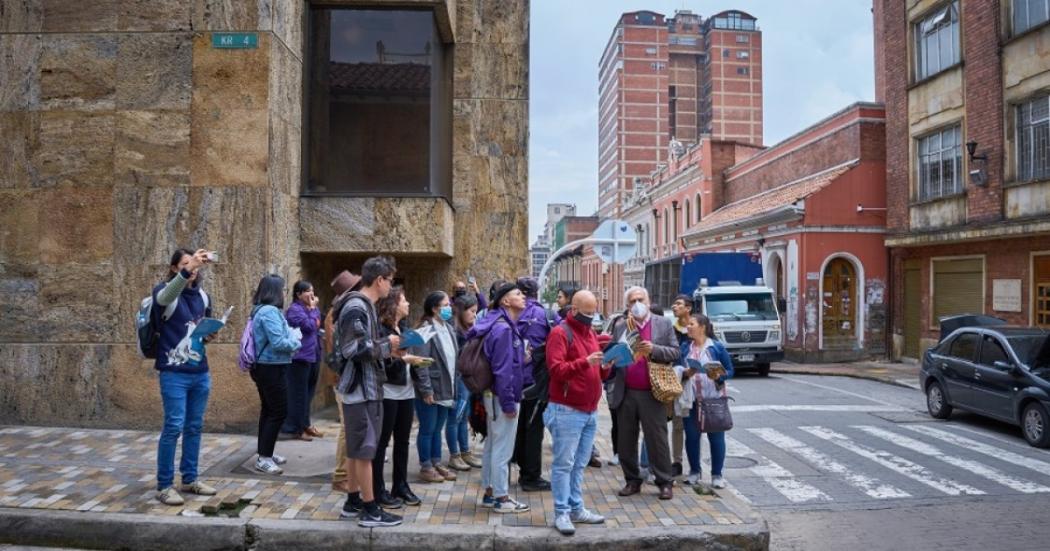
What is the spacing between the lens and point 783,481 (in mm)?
7852

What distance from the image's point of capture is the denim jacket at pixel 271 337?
21.6 ft

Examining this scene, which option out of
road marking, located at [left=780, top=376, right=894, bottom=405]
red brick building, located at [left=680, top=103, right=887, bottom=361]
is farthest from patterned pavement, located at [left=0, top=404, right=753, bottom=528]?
→ red brick building, located at [left=680, top=103, right=887, bottom=361]

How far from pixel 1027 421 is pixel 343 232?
9380mm

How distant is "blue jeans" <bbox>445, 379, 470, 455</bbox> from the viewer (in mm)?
7562

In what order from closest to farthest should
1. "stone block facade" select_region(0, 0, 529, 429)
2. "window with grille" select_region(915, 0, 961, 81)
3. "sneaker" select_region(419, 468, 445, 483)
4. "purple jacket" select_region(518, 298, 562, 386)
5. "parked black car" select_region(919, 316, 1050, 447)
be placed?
"purple jacket" select_region(518, 298, 562, 386), "sneaker" select_region(419, 468, 445, 483), "stone block facade" select_region(0, 0, 529, 429), "parked black car" select_region(919, 316, 1050, 447), "window with grille" select_region(915, 0, 961, 81)

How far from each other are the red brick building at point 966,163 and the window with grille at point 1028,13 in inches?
1.3

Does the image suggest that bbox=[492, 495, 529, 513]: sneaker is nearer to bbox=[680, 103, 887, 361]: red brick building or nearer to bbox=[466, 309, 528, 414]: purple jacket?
bbox=[466, 309, 528, 414]: purple jacket

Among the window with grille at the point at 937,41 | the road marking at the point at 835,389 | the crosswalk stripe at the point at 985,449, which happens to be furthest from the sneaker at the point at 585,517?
the window with grille at the point at 937,41

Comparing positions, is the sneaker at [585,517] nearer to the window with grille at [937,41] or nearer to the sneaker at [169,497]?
the sneaker at [169,497]

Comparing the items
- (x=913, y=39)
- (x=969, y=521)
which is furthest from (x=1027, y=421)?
(x=913, y=39)

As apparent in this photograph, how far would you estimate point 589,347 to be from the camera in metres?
5.89

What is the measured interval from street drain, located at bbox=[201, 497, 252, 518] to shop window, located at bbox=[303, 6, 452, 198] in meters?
5.16

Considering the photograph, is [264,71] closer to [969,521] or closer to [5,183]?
[5,183]

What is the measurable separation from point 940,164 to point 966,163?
4.72 feet
